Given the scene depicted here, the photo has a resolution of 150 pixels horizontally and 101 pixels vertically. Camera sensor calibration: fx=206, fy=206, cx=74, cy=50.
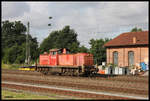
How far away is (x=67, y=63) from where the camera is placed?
2336 centimetres

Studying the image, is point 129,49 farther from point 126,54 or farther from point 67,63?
point 67,63

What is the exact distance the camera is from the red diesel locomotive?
878 inches

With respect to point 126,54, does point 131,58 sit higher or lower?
lower

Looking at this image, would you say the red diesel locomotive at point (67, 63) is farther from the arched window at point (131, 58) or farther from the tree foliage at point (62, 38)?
the tree foliage at point (62, 38)

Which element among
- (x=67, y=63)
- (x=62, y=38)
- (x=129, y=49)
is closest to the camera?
(x=67, y=63)

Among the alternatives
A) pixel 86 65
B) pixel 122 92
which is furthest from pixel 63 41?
pixel 122 92

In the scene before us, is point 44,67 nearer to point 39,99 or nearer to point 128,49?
point 39,99

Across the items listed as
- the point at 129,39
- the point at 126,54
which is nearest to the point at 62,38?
the point at 129,39

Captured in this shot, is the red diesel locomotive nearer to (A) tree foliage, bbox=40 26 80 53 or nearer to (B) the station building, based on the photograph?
(B) the station building

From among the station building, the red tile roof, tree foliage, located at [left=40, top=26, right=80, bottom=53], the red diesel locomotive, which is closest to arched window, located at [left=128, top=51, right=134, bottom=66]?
the station building

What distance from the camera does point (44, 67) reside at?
25.1 m

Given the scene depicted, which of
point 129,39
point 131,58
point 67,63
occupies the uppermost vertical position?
point 129,39

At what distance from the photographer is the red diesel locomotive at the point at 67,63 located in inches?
A: 878

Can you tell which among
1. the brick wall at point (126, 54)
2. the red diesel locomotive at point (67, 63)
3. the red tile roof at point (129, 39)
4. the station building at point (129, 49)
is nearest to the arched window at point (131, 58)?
the station building at point (129, 49)
